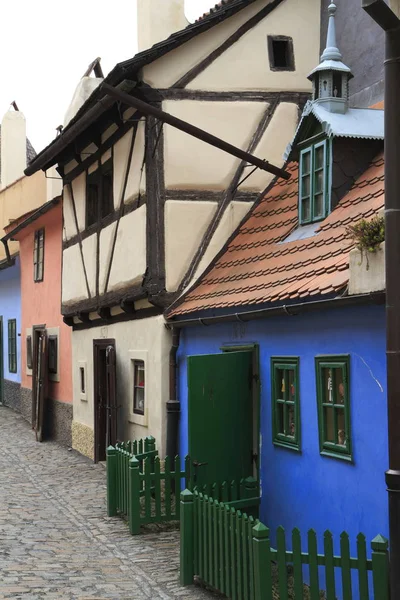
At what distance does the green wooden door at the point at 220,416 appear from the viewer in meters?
8.54

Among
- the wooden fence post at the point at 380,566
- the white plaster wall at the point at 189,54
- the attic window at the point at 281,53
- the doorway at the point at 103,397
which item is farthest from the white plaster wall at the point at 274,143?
the wooden fence post at the point at 380,566

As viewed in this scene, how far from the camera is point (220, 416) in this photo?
8664 mm

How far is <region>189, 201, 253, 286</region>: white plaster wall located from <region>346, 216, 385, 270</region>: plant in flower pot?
15.7ft

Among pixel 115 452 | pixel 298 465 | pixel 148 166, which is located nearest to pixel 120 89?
pixel 148 166

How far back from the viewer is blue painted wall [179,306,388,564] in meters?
6.49

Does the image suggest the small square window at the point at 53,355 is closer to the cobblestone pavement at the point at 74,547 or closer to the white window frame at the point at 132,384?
the cobblestone pavement at the point at 74,547

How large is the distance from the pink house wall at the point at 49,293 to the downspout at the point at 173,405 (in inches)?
261

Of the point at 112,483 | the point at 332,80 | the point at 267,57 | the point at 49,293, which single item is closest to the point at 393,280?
the point at 332,80

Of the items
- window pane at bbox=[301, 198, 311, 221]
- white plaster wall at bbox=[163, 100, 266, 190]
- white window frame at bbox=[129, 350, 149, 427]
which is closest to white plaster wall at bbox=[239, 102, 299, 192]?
white plaster wall at bbox=[163, 100, 266, 190]

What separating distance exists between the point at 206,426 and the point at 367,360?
7.93ft

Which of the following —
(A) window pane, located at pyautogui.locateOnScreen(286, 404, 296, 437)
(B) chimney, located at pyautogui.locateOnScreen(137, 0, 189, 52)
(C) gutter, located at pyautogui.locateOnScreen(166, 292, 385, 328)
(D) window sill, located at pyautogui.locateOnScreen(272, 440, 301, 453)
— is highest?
(B) chimney, located at pyautogui.locateOnScreen(137, 0, 189, 52)

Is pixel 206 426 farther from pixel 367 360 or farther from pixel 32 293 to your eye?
pixel 32 293

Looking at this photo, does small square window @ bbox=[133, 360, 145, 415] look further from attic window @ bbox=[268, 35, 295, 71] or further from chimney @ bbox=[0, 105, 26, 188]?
chimney @ bbox=[0, 105, 26, 188]

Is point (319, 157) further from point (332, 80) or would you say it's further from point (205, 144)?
point (205, 144)
